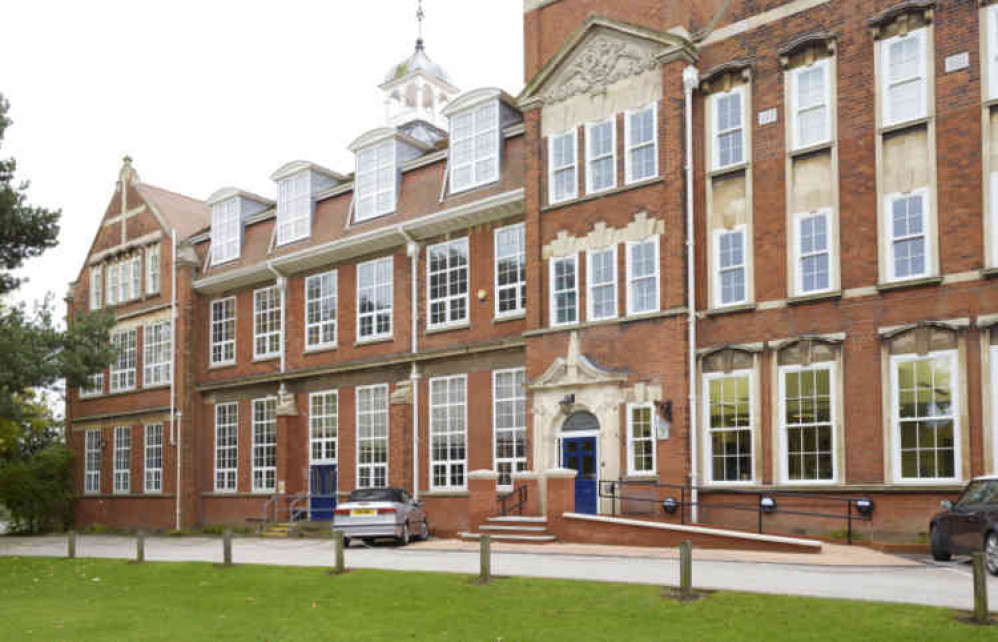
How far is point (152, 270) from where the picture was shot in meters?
39.2

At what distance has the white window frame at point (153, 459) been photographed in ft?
124

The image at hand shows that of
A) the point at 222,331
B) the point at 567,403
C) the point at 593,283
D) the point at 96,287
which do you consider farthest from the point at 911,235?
the point at 96,287

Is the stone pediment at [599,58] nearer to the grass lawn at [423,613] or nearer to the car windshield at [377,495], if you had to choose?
the car windshield at [377,495]

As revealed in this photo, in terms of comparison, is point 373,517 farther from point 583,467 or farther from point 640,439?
point 640,439

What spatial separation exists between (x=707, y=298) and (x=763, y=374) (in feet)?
7.02

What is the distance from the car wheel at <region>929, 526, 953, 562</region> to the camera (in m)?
16.9

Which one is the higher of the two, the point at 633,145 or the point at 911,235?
the point at 633,145

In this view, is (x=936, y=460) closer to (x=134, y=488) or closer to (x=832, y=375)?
(x=832, y=375)

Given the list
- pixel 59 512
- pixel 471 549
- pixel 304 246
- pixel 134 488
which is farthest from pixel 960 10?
pixel 59 512

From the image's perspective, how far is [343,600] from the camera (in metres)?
15.0

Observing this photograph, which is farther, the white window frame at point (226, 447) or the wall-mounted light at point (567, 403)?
the white window frame at point (226, 447)

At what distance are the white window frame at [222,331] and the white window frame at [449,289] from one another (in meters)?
9.66

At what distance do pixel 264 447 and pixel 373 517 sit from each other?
11.1m

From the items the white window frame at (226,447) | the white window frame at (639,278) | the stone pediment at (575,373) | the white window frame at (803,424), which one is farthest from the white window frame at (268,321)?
the white window frame at (803,424)
